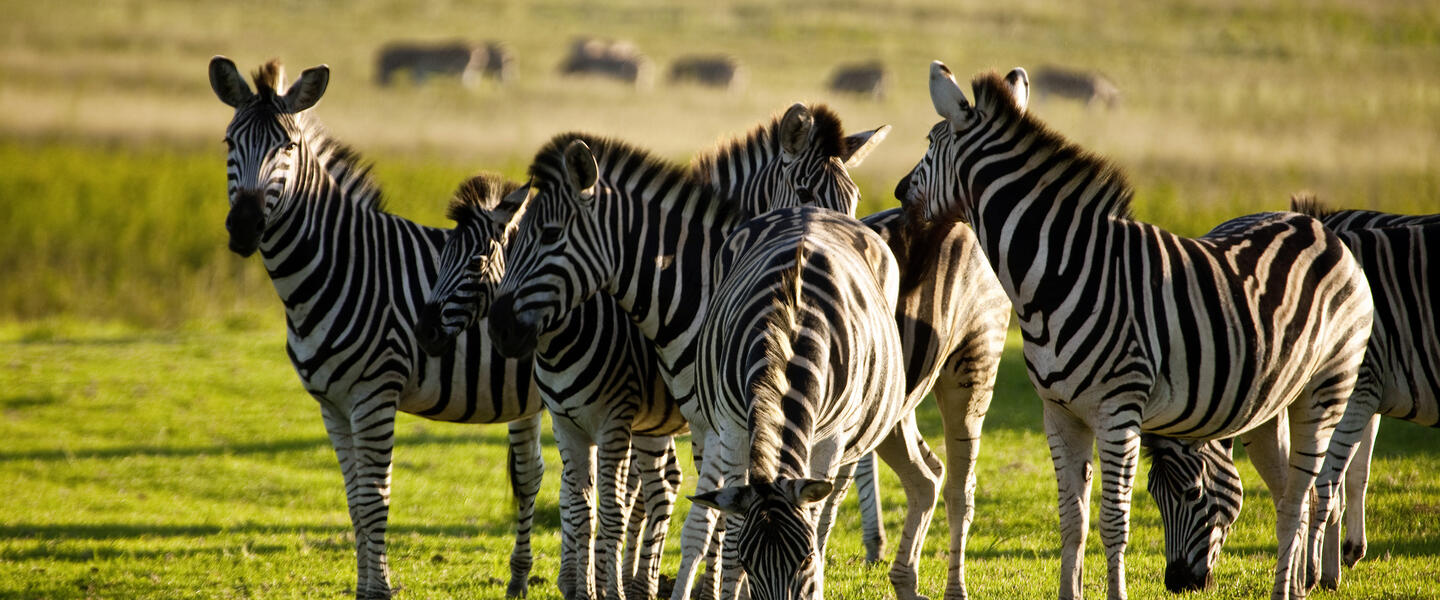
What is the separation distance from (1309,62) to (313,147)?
37.6 m

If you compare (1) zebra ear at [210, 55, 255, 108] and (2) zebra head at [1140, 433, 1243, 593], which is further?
(2) zebra head at [1140, 433, 1243, 593]

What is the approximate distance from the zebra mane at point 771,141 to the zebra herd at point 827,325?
1.0 inches

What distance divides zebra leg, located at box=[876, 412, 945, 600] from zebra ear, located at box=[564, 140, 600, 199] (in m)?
2.23

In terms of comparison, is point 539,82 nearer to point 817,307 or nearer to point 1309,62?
point 1309,62

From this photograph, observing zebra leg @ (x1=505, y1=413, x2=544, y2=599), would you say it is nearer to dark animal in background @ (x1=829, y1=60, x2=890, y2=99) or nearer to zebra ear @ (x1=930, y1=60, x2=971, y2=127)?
zebra ear @ (x1=930, y1=60, x2=971, y2=127)

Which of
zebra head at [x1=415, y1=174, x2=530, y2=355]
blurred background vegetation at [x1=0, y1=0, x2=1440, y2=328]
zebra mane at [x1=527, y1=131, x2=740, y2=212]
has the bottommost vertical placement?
zebra head at [x1=415, y1=174, x2=530, y2=355]

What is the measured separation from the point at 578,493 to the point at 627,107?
39013 millimetres

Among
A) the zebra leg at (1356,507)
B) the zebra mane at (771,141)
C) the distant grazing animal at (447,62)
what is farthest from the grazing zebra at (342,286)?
the distant grazing animal at (447,62)

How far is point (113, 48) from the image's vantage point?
5197 centimetres

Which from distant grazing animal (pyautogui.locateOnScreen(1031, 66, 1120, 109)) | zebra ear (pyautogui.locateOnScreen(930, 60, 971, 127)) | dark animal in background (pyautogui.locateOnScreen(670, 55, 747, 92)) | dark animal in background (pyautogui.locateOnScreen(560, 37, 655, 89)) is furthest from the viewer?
dark animal in background (pyautogui.locateOnScreen(560, 37, 655, 89))

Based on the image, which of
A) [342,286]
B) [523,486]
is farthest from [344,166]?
[523,486]

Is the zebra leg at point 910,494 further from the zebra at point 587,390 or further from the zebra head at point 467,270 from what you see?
the zebra head at point 467,270

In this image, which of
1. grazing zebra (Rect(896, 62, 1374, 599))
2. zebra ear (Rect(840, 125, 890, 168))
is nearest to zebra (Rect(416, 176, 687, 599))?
grazing zebra (Rect(896, 62, 1374, 599))

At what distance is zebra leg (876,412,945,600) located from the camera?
665cm
